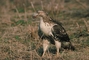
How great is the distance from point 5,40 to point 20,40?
0.44m

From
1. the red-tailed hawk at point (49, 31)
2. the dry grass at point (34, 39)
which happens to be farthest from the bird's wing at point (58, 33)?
the dry grass at point (34, 39)

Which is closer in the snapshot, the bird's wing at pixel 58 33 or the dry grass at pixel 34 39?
the bird's wing at pixel 58 33

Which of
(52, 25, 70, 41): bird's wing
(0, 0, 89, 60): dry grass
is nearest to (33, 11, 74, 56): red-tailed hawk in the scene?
(52, 25, 70, 41): bird's wing

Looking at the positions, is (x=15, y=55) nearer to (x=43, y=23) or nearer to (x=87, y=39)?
(x=43, y=23)

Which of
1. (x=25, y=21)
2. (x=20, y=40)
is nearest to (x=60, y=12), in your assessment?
(x=25, y=21)

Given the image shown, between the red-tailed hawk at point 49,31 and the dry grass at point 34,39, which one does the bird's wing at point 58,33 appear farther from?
the dry grass at point 34,39

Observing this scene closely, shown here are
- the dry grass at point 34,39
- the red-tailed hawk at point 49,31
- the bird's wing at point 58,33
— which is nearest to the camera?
the red-tailed hawk at point 49,31

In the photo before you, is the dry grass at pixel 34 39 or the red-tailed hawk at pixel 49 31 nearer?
the red-tailed hawk at pixel 49 31

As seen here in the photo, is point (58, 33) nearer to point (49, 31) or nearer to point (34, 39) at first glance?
point (49, 31)

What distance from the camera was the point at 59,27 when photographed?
8.80m

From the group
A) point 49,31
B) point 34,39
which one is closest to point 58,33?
point 49,31

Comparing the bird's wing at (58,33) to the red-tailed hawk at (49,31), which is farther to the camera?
the bird's wing at (58,33)

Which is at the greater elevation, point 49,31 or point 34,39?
point 49,31

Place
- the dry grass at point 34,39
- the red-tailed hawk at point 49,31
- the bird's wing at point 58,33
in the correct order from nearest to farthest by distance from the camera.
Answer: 1. the red-tailed hawk at point 49,31
2. the bird's wing at point 58,33
3. the dry grass at point 34,39
